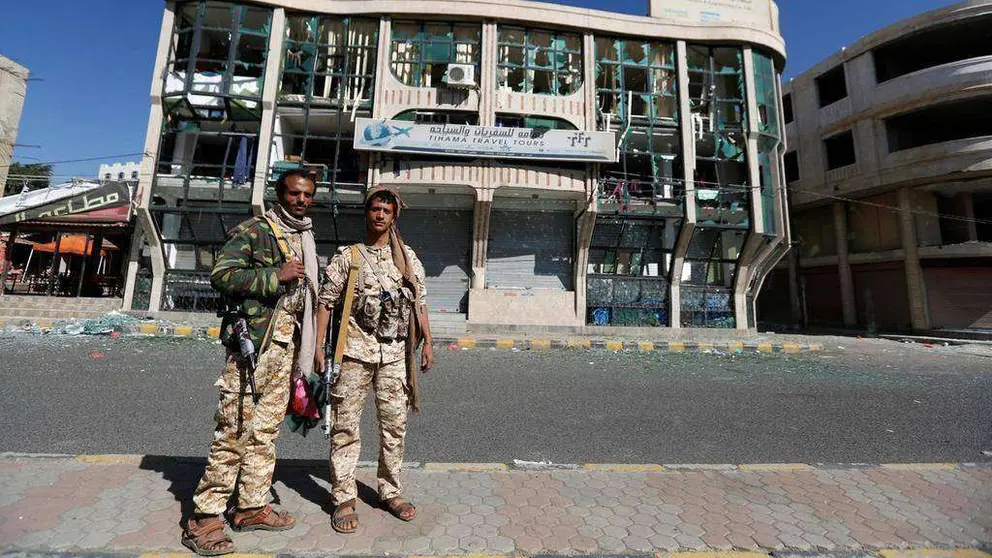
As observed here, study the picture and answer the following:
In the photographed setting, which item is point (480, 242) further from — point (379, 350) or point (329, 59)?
point (379, 350)

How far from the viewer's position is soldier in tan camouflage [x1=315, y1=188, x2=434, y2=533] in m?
2.46

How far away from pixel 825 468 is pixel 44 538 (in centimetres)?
487

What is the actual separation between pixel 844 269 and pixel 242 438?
2506 centimetres

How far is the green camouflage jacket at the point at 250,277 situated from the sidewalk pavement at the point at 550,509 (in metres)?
1.09

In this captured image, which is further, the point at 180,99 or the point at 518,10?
the point at 518,10

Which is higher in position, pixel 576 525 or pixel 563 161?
pixel 563 161

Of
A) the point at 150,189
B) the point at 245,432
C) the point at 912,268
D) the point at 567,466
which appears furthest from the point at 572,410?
the point at 912,268

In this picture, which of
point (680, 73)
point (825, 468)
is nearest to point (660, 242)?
point (680, 73)

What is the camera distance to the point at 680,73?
632 inches

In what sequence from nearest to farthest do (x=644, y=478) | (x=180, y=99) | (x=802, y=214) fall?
(x=644, y=478) → (x=180, y=99) → (x=802, y=214)

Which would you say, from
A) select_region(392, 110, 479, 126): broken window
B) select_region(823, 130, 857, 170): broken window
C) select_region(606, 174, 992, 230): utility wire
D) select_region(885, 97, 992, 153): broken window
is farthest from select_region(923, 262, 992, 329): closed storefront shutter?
select_region(392, 110, 479, 126): broken window

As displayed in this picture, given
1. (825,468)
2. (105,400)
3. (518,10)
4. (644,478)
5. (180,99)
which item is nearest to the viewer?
(644,478)

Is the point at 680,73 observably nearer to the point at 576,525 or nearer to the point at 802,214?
the point at 802,214

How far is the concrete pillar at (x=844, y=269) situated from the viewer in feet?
65.1
